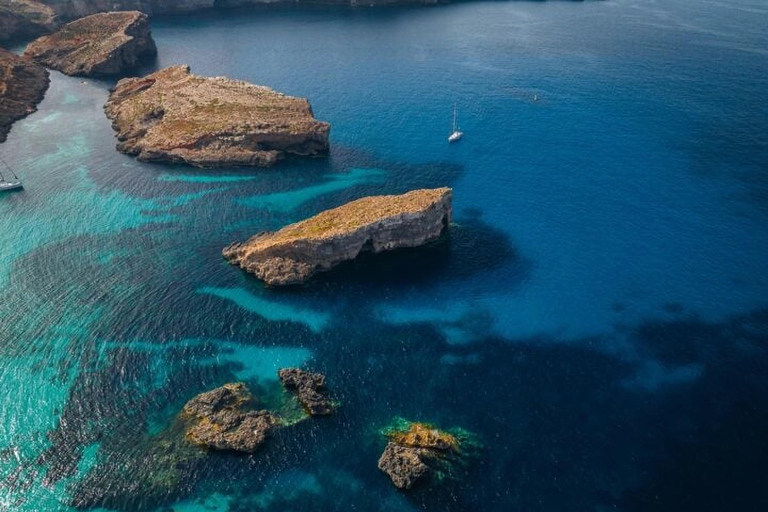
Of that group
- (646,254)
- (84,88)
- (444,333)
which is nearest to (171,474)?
(444,333)

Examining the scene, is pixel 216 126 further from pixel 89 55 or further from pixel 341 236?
pixel 89 55

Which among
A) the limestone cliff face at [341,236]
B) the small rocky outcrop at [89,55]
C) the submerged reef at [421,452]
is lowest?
the submerged reef at [421,452]

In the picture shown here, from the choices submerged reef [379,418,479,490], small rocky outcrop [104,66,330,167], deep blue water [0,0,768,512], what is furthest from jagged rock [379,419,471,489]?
small rocky outcrop [104,66,330,167]

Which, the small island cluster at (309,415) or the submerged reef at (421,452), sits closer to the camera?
the submerged reef at (421,452)

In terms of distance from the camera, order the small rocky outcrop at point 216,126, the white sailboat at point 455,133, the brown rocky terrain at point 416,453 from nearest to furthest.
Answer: the brown rocky terrain at point 416,453 < the small rocky outcrop at point 216,126 < the white sailboat at point 455,133

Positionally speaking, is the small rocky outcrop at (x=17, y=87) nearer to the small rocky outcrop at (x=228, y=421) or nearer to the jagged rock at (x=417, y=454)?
the small rocky outcrop at (x=228, y=421)

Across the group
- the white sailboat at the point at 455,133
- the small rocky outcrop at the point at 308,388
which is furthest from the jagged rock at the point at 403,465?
the white sailboat at the point at 455,133
